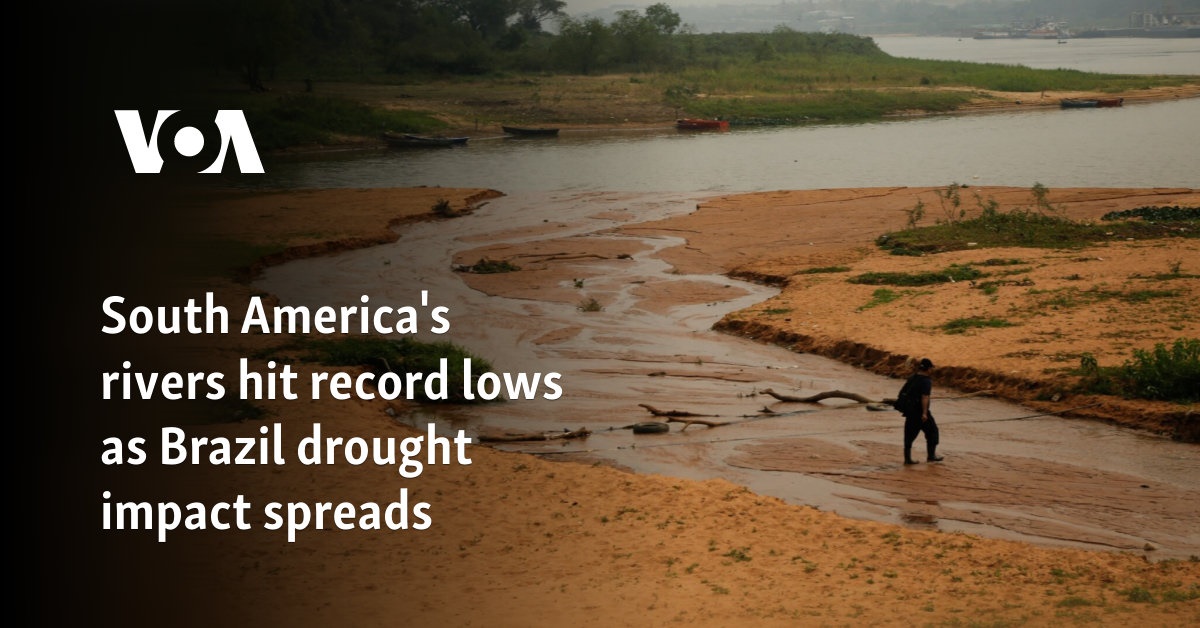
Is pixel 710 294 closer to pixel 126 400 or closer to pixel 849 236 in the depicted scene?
pixel 849 236

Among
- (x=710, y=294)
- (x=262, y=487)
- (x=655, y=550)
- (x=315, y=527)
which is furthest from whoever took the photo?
(x=710, y=294)

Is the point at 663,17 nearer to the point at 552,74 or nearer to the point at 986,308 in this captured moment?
the point at 552,74

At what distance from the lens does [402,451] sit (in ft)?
52.8

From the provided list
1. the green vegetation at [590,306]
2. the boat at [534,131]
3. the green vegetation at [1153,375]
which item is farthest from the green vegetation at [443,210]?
the boat at [534,131]

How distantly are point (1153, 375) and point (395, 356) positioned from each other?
12850 mm

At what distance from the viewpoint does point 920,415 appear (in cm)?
1509

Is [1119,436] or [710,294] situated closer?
[1119,436]

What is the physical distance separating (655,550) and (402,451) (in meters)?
5.17

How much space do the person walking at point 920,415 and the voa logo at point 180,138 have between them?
448 inches

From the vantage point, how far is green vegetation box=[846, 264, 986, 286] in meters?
26.2

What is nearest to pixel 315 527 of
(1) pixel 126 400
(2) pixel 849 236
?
(1) pixel 126 400

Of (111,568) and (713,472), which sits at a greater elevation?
(111,568)

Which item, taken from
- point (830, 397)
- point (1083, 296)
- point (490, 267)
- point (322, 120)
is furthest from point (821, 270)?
point (322, 120)

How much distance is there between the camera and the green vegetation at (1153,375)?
17062 mm
